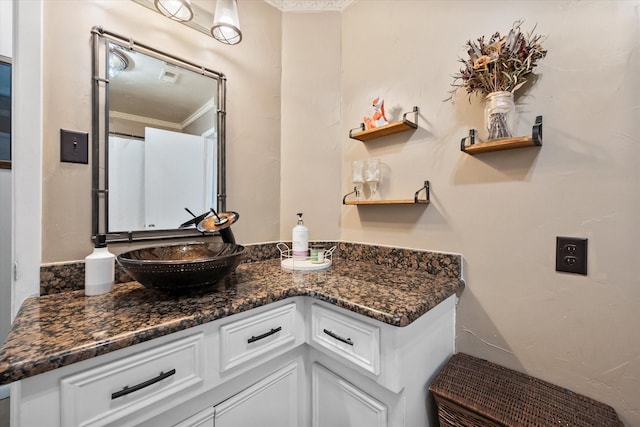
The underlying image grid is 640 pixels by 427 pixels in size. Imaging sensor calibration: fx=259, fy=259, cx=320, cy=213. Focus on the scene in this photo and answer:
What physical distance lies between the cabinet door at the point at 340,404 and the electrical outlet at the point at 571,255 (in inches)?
31.2

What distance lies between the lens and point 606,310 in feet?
2.77

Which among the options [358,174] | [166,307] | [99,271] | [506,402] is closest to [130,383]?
[166,307]

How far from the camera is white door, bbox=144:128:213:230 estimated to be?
115cm

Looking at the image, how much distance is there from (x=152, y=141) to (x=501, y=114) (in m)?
1.43

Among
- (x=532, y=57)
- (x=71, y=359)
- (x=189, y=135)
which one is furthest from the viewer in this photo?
(x=189, y=135)

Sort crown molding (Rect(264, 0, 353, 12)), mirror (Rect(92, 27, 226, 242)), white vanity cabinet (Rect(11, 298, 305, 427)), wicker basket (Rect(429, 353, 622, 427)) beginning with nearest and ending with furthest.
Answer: white vanity cabinet (Rect(11, 298, 305, 427))
wicker basket (Rect(429, 353, 622, 427))
mirror (Rect(92, 27, 226, 242))
crown molding (Rect(264, 0, 353, 12))

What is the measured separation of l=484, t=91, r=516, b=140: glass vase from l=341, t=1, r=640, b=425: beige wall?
0.26 ft

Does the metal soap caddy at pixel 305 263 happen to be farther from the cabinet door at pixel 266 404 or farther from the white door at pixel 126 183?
the white door at pixel 126 183

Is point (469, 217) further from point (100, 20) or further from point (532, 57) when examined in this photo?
A: point (100, 20)

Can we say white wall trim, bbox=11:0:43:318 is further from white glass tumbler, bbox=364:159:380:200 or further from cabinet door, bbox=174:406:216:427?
white glass tumbler, bbox=364:159:380:200

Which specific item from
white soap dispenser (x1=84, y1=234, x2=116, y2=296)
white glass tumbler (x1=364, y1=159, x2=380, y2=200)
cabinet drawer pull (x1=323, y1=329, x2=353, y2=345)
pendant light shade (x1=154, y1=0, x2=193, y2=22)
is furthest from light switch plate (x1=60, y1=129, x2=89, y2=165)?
white glass tumbler (x1=364, y1=159, x2=380, y2=200)

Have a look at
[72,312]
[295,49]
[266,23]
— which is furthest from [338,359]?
[266,23]

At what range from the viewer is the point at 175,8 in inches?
43.4

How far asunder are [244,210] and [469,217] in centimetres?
114
